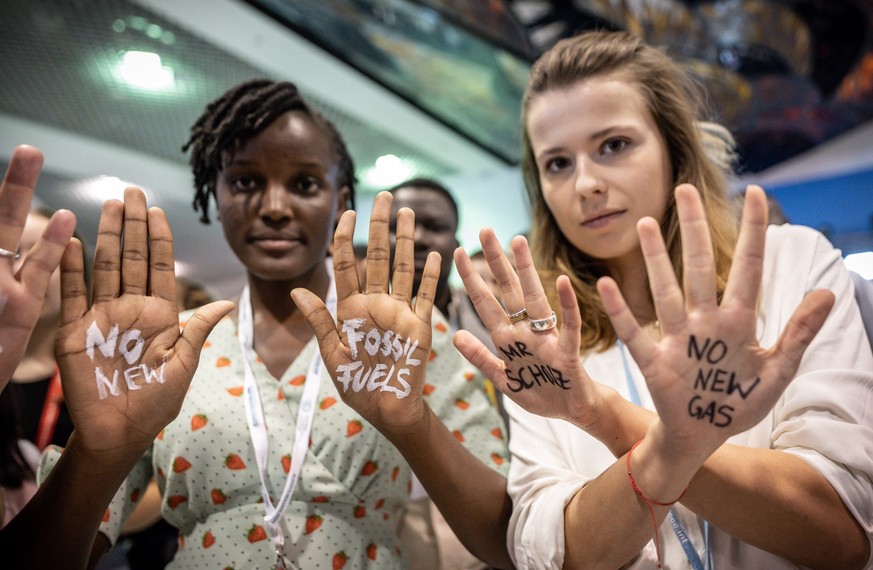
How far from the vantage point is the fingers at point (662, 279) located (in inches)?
36.9

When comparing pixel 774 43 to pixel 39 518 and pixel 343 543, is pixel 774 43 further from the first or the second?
pixel 39 518

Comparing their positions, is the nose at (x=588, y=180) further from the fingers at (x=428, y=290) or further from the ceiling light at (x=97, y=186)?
the ceiling light at (x=97, y=186)

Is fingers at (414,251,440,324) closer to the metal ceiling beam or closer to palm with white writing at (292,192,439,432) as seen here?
palm with white writing at (292,192,439,432)

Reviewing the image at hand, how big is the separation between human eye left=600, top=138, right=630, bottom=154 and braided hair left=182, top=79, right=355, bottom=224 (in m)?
0.70

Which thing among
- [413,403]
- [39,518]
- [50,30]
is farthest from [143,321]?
[50,30]

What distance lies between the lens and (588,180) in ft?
4.57

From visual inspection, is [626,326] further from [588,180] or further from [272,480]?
[272,480]

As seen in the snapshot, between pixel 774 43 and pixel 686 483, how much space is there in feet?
16.5

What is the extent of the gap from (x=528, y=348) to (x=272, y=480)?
66 cm

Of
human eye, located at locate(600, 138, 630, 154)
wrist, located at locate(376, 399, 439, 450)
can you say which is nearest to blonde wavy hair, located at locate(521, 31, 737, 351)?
human eye, located at locate(600, 138, 630, 154)

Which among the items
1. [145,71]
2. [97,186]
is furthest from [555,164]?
[97,186]

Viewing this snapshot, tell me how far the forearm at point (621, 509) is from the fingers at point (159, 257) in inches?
34.0

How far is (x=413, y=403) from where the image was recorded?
3.89 ft

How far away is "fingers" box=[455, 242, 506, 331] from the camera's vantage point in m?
1.14
